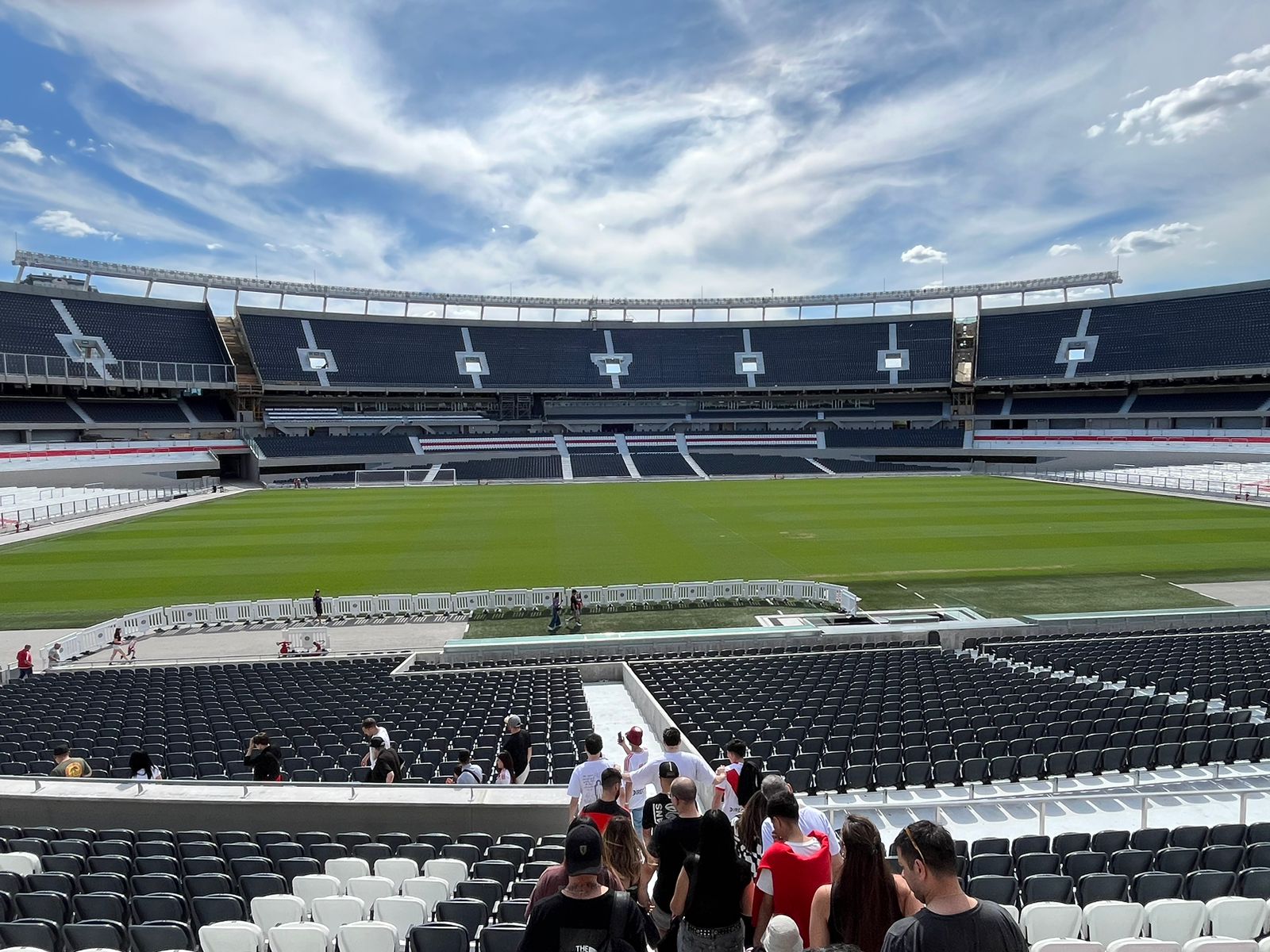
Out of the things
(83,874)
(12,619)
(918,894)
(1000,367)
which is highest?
(1000,367)

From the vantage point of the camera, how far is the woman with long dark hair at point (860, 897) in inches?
113

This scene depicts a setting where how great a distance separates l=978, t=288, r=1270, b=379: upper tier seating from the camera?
64.4 meters

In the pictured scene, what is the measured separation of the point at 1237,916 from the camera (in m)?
4.16

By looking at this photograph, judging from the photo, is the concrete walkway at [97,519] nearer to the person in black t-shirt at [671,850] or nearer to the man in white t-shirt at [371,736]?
the man in white t-shirt at [371,736]

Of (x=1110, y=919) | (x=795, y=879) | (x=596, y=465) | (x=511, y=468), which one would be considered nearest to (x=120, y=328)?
(x=511, y=468)

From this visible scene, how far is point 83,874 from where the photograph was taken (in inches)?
210

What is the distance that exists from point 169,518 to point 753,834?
1810 inches

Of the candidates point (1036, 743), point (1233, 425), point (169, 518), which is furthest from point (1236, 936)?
point (1233, 425)

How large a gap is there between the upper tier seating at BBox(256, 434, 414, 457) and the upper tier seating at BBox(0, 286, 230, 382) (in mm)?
9032

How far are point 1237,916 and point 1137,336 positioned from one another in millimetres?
82355

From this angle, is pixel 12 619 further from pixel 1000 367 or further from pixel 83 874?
pixel 1000 367

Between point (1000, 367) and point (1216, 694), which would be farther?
point (1000, 367)

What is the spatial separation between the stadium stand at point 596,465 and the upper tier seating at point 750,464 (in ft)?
25.2

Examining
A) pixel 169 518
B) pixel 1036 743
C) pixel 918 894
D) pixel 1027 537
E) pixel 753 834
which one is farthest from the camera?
pixel 169 518
